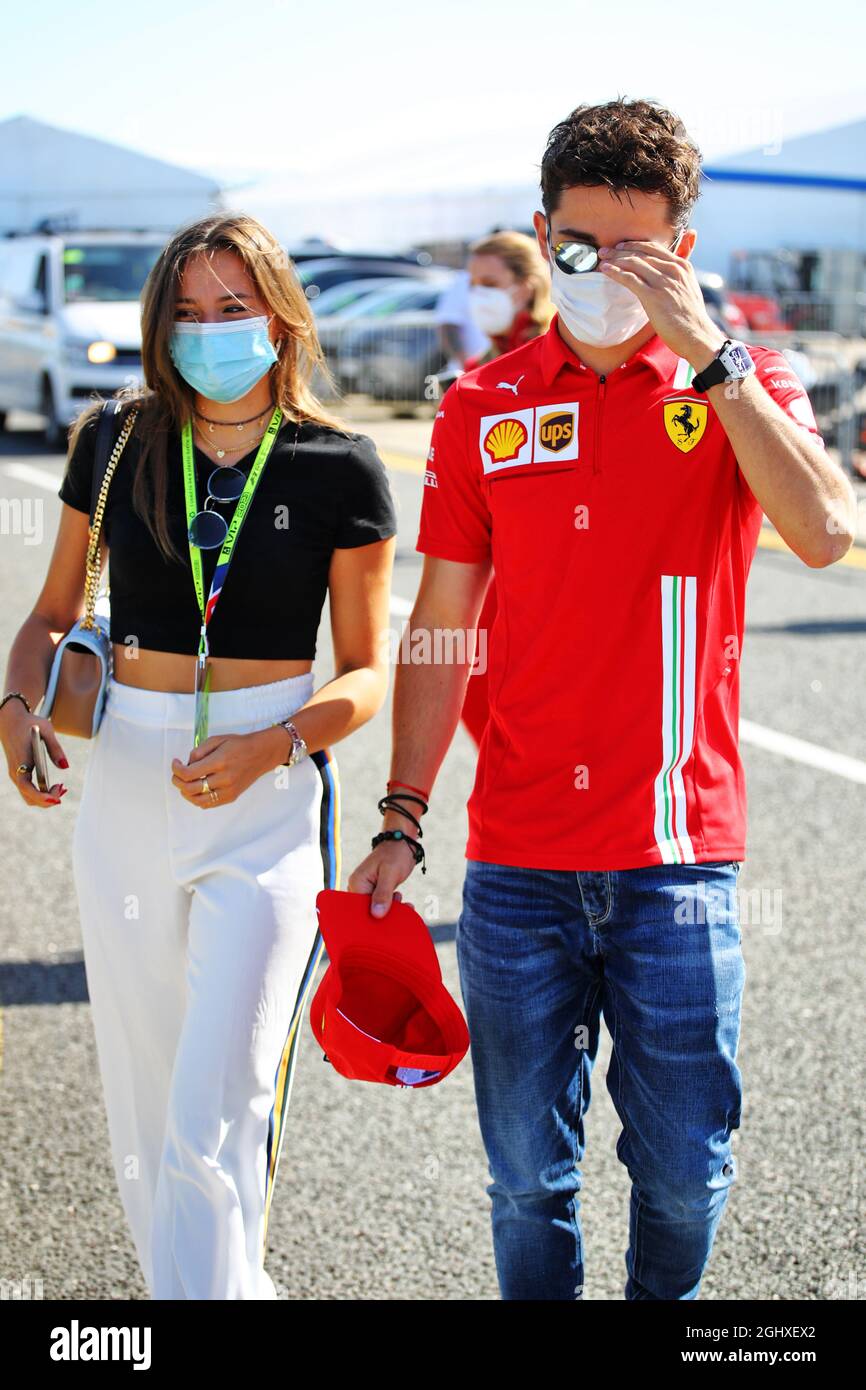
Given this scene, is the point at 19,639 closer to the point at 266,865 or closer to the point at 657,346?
the point at 266,865

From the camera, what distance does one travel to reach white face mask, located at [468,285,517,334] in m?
5.92

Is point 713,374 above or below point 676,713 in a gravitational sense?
above

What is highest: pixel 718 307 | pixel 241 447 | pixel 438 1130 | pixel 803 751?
pixel 718 307

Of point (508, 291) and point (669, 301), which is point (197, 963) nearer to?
point (669, 301)

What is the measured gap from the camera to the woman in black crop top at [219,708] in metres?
2.75

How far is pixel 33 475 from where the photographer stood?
49.2ft

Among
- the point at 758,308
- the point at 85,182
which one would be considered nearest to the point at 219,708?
the point at 758,308

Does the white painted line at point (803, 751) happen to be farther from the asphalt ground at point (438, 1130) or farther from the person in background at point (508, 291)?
the person in background at point (508, 291)

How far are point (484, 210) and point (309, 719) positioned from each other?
33310mm

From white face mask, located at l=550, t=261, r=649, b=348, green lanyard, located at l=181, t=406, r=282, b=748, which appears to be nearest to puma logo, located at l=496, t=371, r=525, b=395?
white face mask, located at l=550, t=261, r=649, b=348

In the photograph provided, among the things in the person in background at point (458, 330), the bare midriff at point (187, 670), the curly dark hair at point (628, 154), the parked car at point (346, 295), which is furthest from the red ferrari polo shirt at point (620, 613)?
the parked car at point (346, 295)

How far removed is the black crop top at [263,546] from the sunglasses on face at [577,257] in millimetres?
612

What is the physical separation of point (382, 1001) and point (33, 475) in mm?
13270

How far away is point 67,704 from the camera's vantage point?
2.89 metres
